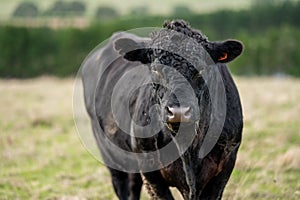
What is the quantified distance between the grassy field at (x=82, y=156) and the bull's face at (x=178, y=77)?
225cm

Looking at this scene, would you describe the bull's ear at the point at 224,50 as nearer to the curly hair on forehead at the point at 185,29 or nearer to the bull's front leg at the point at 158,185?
the curly hair on forehead at the point at 185,29

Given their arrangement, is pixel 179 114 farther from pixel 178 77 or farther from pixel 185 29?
pixel 185 29

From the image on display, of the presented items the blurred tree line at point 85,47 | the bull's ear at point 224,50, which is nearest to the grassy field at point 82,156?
the bull's ear at point 224,50

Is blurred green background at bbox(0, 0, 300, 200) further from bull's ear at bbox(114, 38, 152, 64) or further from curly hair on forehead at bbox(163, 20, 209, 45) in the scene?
curly hair on forehead at bbox(163, 20, 209, 45)

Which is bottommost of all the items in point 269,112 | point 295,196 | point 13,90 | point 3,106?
point 13,90

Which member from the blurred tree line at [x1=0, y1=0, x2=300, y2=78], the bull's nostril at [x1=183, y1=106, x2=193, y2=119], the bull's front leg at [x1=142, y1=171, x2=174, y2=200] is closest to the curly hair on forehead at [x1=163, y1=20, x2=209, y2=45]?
the bull's nostril at [x1=183, y1=106, x2=193, y2=119]

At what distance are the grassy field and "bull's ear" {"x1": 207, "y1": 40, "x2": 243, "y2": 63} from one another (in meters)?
2.08

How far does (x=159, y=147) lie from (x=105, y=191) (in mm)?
3021

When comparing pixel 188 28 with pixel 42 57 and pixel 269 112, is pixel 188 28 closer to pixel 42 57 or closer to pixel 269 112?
pixel 269 112

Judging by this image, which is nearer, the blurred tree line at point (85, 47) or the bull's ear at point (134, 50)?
the bull's ear at point (134, 50)

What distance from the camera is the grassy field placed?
711 cm

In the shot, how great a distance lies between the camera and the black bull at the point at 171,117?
12.5 feet

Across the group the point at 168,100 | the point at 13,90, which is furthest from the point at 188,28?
the point at 13,90

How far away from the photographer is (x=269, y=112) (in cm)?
1408
